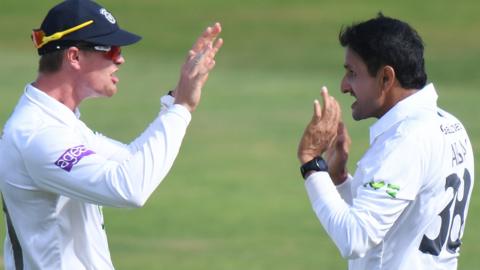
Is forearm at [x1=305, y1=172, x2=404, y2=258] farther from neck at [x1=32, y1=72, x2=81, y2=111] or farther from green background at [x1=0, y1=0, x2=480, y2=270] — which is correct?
green background at [x1=0, y1=0, x2=480, y2=270]

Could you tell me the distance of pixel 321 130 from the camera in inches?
227

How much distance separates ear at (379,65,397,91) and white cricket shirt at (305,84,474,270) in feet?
0.37

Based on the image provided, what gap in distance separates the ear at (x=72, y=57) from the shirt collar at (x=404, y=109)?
142 cm

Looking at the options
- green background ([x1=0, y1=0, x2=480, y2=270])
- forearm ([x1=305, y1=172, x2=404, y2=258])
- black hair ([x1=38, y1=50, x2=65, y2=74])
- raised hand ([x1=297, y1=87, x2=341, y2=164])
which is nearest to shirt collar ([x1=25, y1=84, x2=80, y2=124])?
black hair ([x1=38, y1=50, x2=65, y2=74])

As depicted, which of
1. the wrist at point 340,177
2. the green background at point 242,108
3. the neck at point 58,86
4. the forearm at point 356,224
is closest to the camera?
the forearm at point 356,224

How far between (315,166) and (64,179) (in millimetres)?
1148

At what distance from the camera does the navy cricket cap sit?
5.79m

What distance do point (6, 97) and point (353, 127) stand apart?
6861mm

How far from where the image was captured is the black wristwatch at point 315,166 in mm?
5712

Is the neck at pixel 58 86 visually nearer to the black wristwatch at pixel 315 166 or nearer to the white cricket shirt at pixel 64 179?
the white cricket shirt at pixel 64 179

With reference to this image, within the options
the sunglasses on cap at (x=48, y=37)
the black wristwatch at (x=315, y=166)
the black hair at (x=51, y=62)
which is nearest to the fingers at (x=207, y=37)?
the sunglasses on cap at (x=48, y=37)

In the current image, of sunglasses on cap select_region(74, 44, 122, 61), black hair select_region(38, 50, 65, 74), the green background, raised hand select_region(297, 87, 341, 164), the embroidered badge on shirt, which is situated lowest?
the green background

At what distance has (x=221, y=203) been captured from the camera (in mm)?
15391

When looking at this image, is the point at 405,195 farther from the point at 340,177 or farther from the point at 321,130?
the point at 340,177
